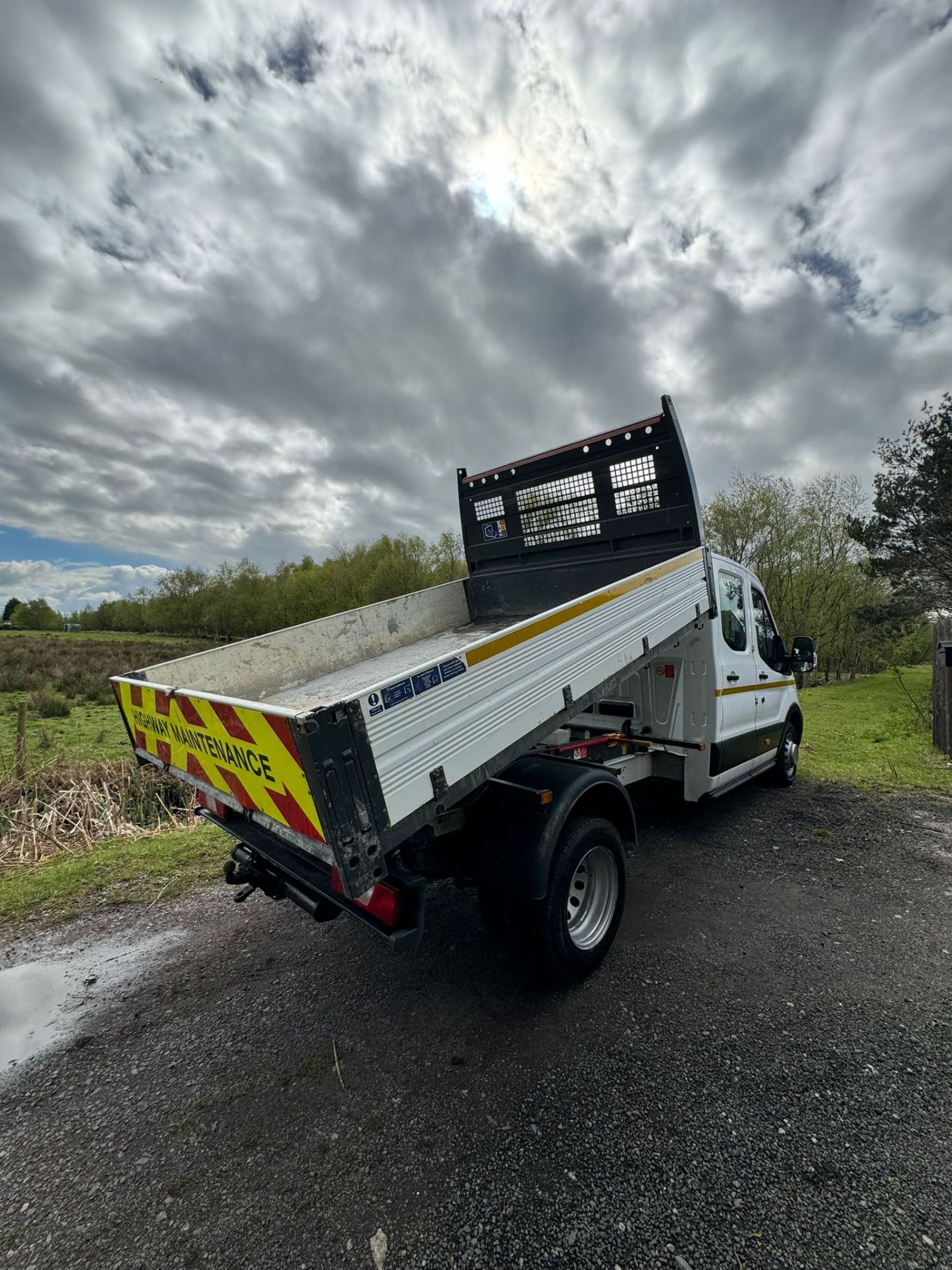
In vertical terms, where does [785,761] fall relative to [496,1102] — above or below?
below

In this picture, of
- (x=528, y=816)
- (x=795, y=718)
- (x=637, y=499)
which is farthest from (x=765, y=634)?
(x=528, y=816)

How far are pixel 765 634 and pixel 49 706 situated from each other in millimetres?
22294

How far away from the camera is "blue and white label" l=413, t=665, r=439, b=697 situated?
79.4 inches

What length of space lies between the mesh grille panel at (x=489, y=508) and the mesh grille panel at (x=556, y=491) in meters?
0.22

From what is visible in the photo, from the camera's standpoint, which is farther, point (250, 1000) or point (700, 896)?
point (700, 896)

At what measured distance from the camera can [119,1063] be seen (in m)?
2.54

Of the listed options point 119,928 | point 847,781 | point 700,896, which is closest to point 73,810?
point 119,928

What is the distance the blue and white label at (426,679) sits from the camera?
6.61ft

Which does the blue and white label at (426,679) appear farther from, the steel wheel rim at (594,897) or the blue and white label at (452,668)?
the steel wheel rim at (594,897)

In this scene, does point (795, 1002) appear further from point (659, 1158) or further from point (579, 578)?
point (579, 578)

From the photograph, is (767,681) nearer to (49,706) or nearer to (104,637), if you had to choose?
(49,706)

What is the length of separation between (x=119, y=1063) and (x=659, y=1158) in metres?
2.45

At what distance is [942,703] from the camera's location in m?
8.10

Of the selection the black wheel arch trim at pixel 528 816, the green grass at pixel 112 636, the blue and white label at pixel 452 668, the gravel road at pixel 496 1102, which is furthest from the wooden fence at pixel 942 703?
the green grass at pixel 112 636
